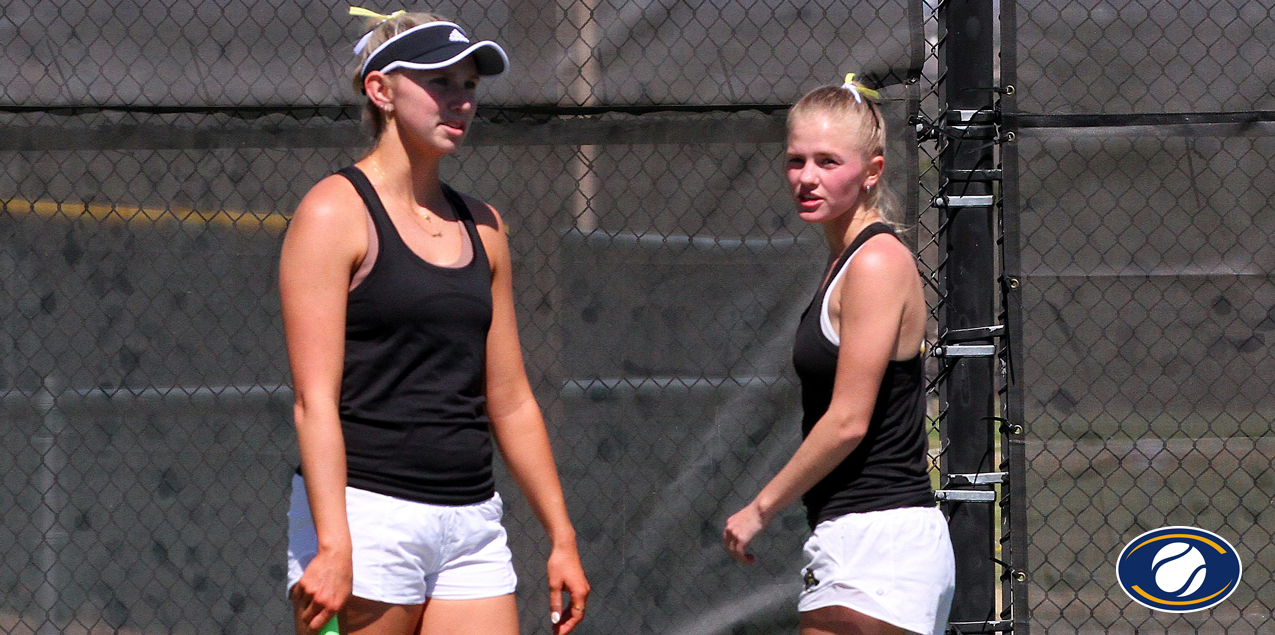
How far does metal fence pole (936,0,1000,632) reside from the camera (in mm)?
3123

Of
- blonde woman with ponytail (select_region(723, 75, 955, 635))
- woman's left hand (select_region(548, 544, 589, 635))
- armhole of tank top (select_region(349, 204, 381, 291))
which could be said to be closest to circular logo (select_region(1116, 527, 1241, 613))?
blonde woman with ponytail (select_region(723, 75, 955, 635))

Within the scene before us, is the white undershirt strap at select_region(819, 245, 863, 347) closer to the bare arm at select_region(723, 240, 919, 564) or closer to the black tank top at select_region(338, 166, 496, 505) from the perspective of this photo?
the bare arm at select_region(723, 240, 919, 564)

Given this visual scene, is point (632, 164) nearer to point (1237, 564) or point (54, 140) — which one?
point (54, 140)

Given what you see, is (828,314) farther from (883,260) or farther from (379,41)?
(379,41)

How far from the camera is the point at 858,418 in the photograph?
1.99 metres

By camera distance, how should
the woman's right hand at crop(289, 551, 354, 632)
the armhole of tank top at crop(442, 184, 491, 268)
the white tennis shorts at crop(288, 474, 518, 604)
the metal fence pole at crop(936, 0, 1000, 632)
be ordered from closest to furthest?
the woman's right hand at crop(289, 551, 354, 632)
the white tennis shorts at crop(288, 474, 518, 604)
the armhole of tank top at crop(442, 184, 491, 268)
the metal fence pole at crop(936, 0, 1000, 632)

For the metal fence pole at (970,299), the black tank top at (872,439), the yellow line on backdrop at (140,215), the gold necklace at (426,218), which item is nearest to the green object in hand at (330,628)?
the gold necklace at (426,218)

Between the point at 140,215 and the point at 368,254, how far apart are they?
5.83ft

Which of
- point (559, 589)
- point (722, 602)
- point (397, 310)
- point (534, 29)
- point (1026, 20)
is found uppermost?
point (1026, 20)

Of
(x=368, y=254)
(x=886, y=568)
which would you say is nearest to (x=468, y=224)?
(x=368, y=254)

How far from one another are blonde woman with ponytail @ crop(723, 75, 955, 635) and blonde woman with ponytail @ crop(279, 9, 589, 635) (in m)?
0.56

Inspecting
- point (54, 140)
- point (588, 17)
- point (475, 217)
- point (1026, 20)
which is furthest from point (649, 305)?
point (54, 140)

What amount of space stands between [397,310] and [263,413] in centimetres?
163

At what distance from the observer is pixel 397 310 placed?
1872 mm
